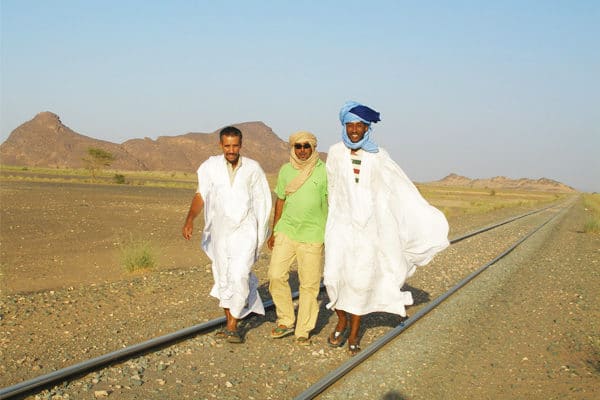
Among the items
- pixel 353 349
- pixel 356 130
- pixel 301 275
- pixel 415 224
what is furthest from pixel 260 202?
pixel 353 349

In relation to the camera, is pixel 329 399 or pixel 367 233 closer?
pixel 329 399

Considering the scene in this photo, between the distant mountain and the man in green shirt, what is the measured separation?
140373 millimetres

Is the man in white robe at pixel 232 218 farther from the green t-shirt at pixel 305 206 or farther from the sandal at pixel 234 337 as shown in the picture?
the green t-shirt at pixel 305 206

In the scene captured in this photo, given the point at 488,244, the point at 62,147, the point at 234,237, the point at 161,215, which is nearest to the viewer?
the point at 234,237

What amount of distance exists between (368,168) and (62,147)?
510 ft

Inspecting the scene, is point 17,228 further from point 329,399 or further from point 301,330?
point 329,399

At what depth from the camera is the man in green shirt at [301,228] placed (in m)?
6.14

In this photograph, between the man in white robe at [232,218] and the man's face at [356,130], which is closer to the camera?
the man's face at [356,130]

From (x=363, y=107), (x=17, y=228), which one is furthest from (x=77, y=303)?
(x=17, y=228)

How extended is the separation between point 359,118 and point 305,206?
1.03m

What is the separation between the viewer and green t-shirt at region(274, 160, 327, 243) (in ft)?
20.3

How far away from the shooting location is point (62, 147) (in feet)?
491

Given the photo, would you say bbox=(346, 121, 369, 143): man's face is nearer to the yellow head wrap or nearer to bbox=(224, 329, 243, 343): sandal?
the yellow head wrap

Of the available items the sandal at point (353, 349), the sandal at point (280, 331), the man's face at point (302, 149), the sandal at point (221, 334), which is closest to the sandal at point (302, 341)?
the sandal at point (280, 331)
